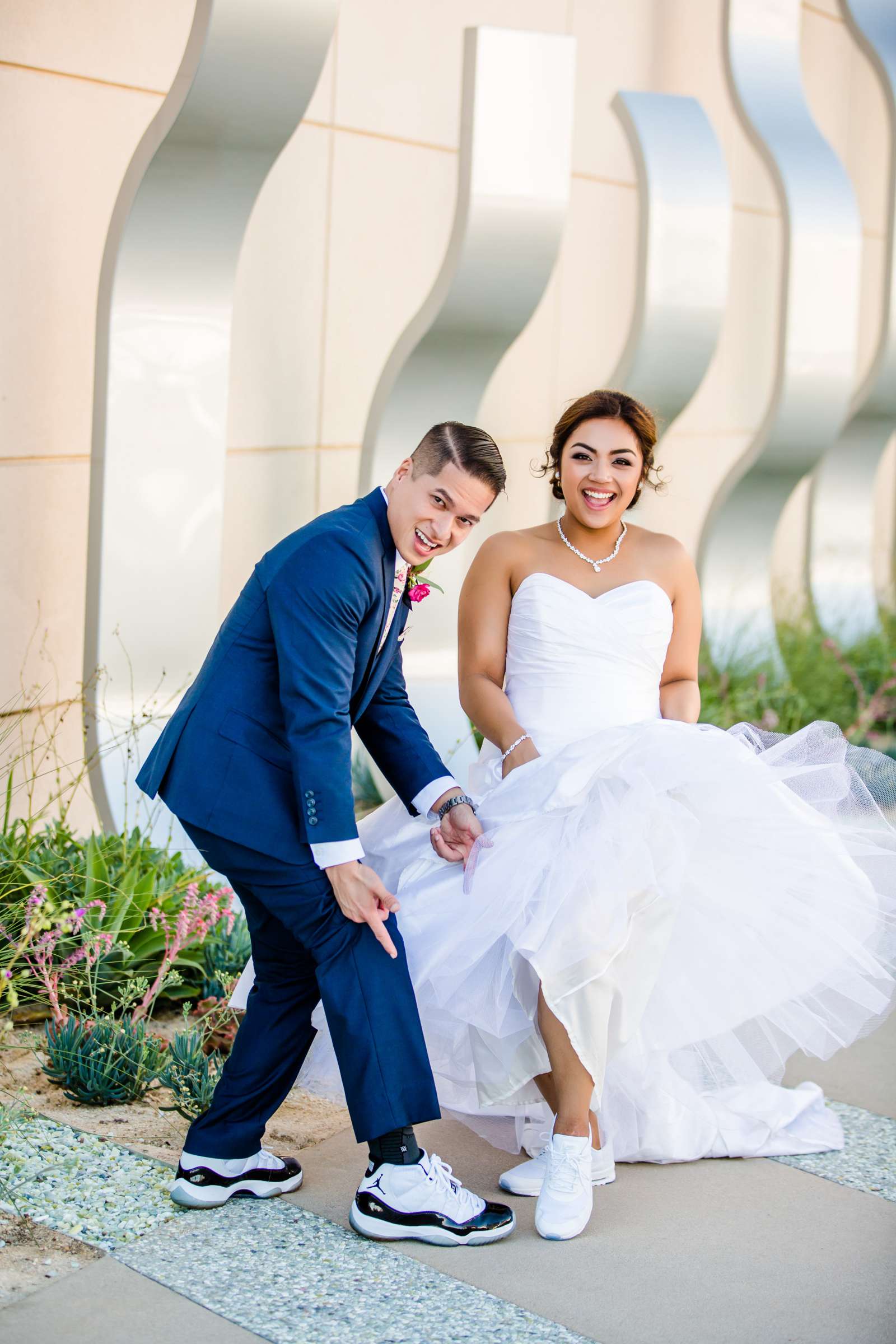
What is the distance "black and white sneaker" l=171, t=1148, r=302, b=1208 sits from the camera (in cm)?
296

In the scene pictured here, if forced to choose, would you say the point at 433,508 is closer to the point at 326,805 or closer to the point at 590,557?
the point at 326,805

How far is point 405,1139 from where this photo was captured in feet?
9.48

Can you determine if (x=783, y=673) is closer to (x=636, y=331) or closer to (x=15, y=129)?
(x=636, y=331)

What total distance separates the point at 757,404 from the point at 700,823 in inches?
251

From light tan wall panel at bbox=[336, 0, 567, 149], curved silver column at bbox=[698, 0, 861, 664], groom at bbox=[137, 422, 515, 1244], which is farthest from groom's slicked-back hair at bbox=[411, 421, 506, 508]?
curved silver column at bbox=[698, 0, 861, 664]

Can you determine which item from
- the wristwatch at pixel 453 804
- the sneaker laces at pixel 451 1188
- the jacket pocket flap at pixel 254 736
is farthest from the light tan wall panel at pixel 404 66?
the sneaker laces at pixel 451 1188

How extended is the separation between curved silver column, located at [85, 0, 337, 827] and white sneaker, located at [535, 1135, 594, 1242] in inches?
76.2

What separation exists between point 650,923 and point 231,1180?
1.04m

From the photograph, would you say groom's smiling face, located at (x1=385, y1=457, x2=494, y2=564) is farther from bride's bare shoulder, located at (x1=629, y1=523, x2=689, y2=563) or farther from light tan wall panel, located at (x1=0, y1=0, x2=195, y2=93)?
light tan wall panel, located at (x1=0, y1=0, x2=195, y2=93)

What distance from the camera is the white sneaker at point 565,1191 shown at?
9.74 ft

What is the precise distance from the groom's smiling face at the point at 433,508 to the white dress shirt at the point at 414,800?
0.07m

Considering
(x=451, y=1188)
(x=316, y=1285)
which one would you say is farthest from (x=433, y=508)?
(x=316, y=1285)

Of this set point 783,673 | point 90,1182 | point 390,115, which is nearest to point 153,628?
point 90,1182

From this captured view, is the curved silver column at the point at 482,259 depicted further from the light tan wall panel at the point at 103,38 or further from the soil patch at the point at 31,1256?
the soil patch at the point at 31,1256
